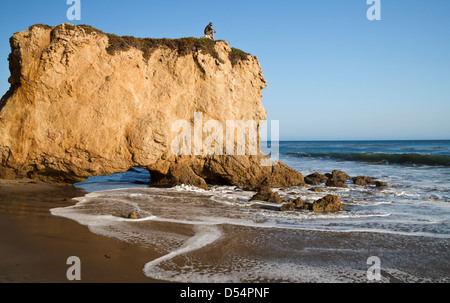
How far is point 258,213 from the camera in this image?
30.6 feet

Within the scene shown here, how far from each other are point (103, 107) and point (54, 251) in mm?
7160

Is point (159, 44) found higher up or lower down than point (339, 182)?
higher up

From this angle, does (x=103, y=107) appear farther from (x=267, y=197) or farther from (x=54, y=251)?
(x=54, y=251)

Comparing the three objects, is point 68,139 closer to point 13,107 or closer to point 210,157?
point 13,107

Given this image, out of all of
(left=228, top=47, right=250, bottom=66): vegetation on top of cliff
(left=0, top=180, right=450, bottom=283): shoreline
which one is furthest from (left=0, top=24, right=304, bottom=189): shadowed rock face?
(left=0, top=180, right=450, bottom=283): shoreline

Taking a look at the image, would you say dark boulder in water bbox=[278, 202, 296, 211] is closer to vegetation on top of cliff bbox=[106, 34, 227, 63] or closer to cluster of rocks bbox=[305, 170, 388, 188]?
cluster of rocks bbox=[305, 170, 388, 188]

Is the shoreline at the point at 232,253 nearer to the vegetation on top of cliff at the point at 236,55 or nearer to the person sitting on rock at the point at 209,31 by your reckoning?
the vegetation on top of cliff at the point at 236,55

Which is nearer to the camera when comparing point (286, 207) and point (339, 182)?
point (286, 207)

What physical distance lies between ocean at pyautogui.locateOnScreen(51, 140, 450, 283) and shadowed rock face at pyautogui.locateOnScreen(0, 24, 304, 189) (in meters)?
1.67

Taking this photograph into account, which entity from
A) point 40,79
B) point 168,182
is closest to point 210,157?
point 168,182

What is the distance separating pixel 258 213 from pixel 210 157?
5.32 meters

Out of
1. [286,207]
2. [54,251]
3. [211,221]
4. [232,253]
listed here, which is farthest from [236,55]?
[54,251]

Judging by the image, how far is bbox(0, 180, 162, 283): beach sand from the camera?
4.68m

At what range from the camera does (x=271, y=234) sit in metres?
7.16
